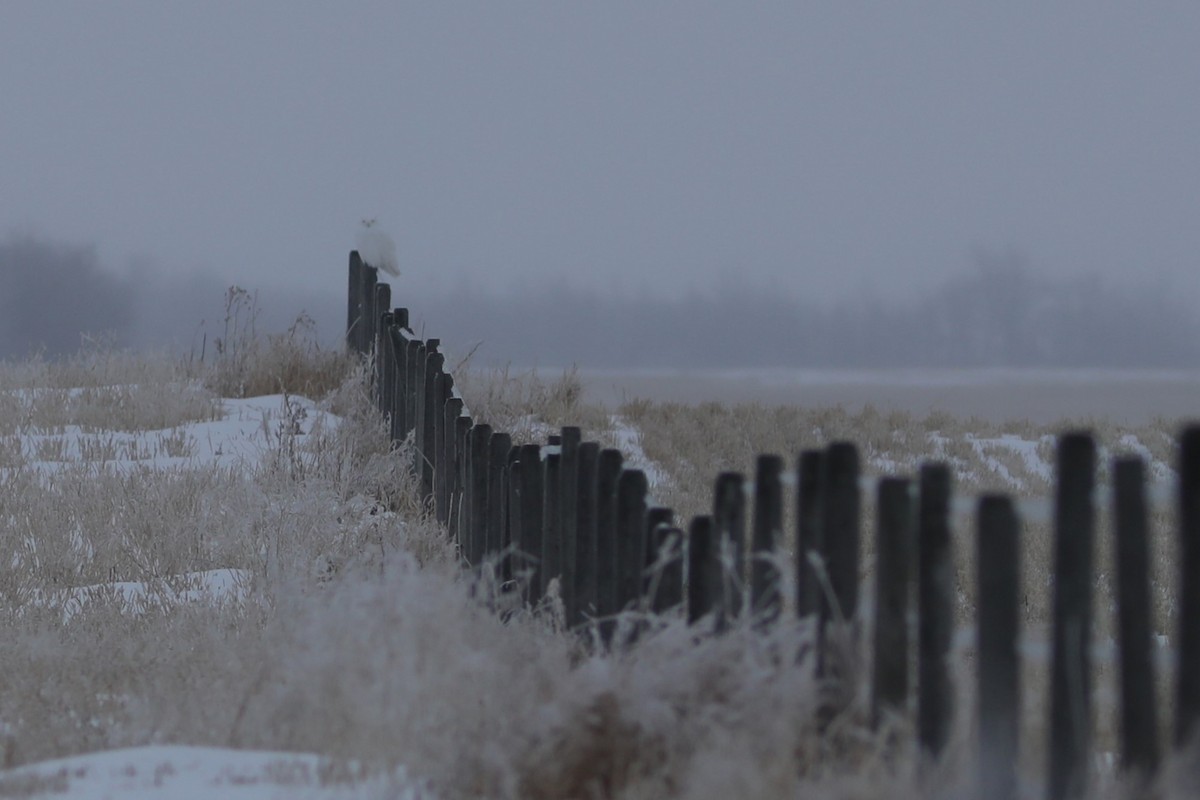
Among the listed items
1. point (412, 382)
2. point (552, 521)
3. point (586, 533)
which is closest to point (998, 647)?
point (586, 533)

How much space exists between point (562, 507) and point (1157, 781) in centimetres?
210

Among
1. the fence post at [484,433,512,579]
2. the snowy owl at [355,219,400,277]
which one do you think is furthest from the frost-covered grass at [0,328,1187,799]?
the snowy owl at [355,219,400,277]

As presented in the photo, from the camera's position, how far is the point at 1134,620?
2029 mm

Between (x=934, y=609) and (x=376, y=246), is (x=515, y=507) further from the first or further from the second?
(x=376, y=246)

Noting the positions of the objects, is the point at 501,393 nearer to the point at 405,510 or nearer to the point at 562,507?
the point at 405,510

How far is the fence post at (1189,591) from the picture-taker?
193 centimetres

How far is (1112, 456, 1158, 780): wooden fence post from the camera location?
2004 mm

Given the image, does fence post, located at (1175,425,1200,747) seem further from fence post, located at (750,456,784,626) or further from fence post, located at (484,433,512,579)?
fence post, located at (484,433,512,579)

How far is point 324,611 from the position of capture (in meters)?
3.01

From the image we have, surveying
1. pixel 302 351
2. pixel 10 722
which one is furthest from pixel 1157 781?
pixel 302 351

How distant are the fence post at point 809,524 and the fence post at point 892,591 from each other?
17 centimetres

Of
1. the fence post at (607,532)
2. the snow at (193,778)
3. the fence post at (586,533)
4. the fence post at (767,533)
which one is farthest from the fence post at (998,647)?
the fence post at (586,533)

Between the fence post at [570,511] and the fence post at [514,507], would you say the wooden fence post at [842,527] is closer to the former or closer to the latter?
the fence post at [570,511]

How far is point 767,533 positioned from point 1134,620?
0.76 meters
